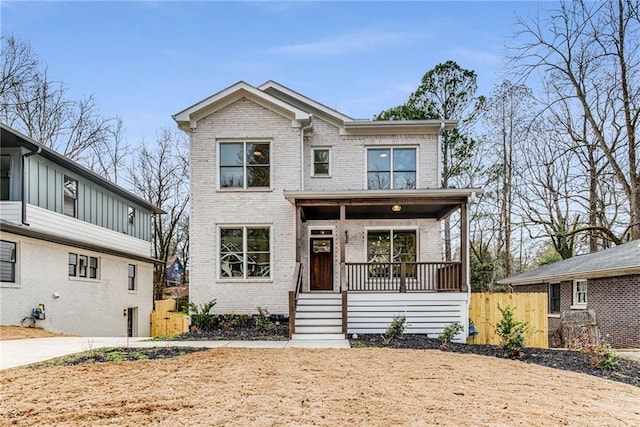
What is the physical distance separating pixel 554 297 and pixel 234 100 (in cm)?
1510

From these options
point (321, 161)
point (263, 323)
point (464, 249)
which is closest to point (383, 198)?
point (464, 249)

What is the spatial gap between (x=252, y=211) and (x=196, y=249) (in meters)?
2.07

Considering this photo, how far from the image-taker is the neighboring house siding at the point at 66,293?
43.3 feet

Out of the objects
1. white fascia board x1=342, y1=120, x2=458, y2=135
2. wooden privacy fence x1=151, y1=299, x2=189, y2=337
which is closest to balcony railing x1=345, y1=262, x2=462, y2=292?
white fascia board x1=342, y1=120, x2=458, y2=135

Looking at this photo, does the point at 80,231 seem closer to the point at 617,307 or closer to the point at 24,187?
the point at 24,187

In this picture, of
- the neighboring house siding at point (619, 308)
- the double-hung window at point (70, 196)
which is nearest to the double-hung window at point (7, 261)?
the double-hung window at point (70, 196)

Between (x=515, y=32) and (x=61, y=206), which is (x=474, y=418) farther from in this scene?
(x=515, y=32)

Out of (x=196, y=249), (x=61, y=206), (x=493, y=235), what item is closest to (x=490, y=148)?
(x=493, y=235)

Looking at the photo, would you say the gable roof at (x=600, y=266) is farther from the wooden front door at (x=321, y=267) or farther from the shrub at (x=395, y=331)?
the wooden front door at (x=321, y=267)

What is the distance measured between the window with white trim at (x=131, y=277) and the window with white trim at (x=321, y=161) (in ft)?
35.7

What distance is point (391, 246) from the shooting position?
1515 centimetres

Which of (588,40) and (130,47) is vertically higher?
(588,40)

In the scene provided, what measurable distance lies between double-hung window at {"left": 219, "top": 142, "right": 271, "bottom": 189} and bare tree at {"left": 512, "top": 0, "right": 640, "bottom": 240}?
13917mm

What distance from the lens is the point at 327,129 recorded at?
50.8 ft
